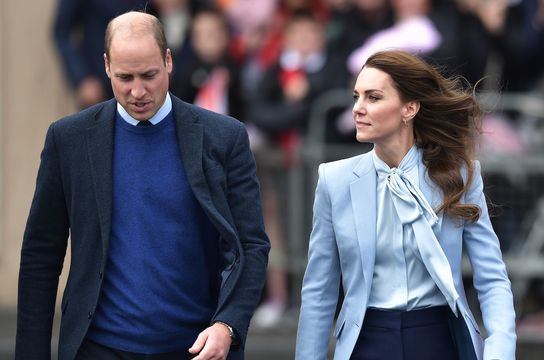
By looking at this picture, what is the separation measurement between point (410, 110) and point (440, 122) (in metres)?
0.14

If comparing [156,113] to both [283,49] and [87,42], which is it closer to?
[283,49]

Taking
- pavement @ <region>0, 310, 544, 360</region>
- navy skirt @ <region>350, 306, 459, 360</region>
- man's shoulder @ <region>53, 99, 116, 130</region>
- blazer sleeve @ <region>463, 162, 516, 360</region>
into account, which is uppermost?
man's shoulder @ <region>53, 99, 116, 130</region>

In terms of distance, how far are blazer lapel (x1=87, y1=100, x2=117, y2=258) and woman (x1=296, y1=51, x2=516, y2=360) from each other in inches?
32.0

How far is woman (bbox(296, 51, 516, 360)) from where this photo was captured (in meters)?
5.55

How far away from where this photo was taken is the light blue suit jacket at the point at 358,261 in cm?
556

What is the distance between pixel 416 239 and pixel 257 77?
17.4ft

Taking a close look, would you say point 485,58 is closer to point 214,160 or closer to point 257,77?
point 257,77

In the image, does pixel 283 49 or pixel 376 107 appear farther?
pixel 283 49

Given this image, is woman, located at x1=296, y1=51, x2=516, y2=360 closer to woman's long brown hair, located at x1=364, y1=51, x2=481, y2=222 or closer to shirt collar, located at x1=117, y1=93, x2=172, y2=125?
woman's long brown hair, located at x1=364, y1=51, x2=481, y2=222

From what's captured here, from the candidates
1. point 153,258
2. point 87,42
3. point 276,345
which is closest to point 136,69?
point 153,258

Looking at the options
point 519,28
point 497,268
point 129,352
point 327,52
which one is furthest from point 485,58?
point 129,352

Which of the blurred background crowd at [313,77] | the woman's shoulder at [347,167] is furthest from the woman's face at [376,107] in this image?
the blurred background crowd at [313,77]

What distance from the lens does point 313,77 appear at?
1038cm

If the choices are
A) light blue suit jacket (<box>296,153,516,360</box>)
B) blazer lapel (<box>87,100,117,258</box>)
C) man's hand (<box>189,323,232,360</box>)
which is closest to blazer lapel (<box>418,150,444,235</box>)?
light blue suit jacket (<box>296,153,516,360</box>)
